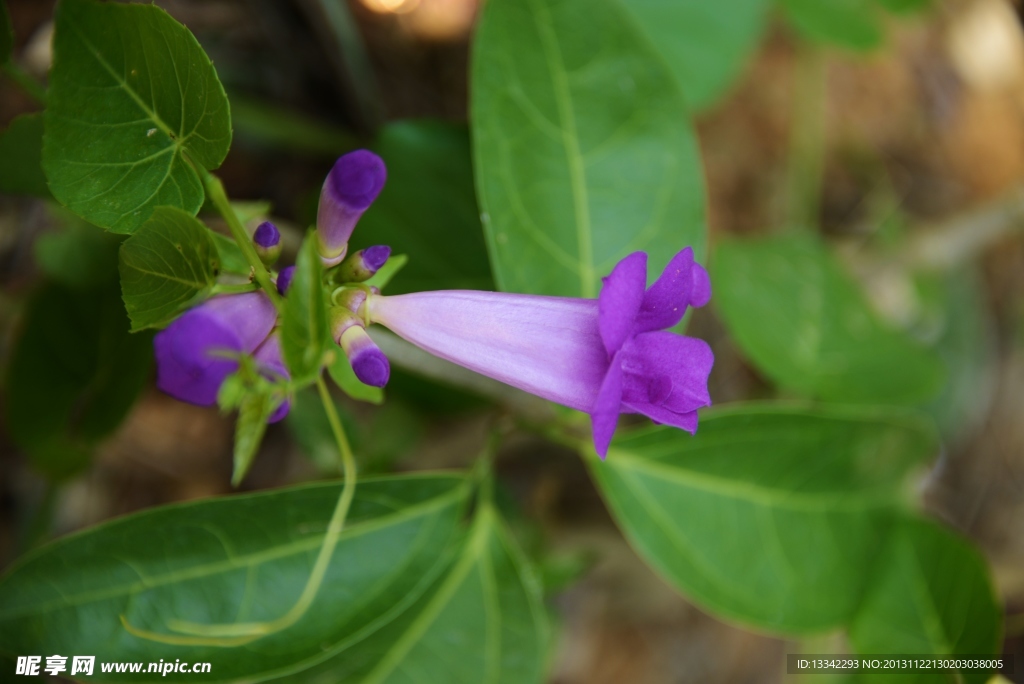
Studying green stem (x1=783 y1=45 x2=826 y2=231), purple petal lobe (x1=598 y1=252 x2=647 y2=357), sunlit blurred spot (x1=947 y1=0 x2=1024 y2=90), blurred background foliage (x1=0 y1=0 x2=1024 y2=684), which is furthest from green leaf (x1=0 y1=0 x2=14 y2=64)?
sunlit blurred spot (x1=947 y1=0 x2=1024 y2=90)

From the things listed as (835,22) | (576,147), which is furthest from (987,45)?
(576,147)

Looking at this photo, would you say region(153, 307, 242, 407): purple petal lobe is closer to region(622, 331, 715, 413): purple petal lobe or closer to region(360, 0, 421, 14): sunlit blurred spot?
region(622, 331, 715, 413): purple petal lobe

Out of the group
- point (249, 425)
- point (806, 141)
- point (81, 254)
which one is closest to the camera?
point (249, 425)

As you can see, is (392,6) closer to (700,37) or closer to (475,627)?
(700,37)

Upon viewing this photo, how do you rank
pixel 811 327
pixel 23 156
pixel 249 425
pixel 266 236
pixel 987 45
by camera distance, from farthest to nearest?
pixel 987 45, pixel 811 327, pixel 23 156, pixel 266 236, pixel 249 425

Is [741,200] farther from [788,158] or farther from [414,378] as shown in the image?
[414,378]

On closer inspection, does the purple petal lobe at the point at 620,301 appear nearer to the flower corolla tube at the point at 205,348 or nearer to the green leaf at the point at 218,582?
the flower corolla tube at the point at 205,348
